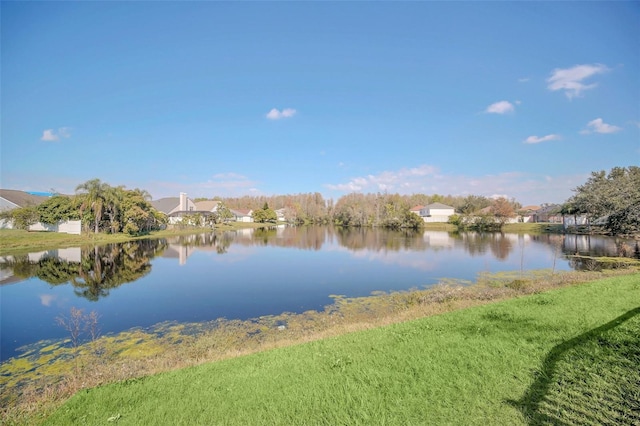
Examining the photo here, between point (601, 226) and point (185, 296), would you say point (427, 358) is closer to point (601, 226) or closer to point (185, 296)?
point (185, 296)

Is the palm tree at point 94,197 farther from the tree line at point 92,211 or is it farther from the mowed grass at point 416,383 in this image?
the mowed grass at point 416,383

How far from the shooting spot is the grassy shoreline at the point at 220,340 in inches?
249

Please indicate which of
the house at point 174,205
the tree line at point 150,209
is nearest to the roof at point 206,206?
the house at point 174,205

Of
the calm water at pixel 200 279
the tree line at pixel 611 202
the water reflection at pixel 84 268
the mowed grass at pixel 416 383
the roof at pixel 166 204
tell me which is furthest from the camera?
the roof at pixel 166 204

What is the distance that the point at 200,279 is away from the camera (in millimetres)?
19250

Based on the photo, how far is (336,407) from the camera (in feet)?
14.4

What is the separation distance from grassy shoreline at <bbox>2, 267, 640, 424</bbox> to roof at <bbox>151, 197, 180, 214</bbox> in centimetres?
7017

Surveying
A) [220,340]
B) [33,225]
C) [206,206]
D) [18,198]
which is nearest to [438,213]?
[206,206]

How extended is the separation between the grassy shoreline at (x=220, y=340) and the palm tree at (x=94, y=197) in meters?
36.1

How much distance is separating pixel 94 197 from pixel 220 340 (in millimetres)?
39339

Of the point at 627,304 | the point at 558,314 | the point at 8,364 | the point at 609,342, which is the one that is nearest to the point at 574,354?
the point at 609,342

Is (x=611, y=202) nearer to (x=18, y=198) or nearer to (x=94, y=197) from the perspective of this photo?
(x=94, y=197)

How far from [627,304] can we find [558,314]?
7.19 feet

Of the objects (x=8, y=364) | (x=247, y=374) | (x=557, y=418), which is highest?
(x=557, y=418)
